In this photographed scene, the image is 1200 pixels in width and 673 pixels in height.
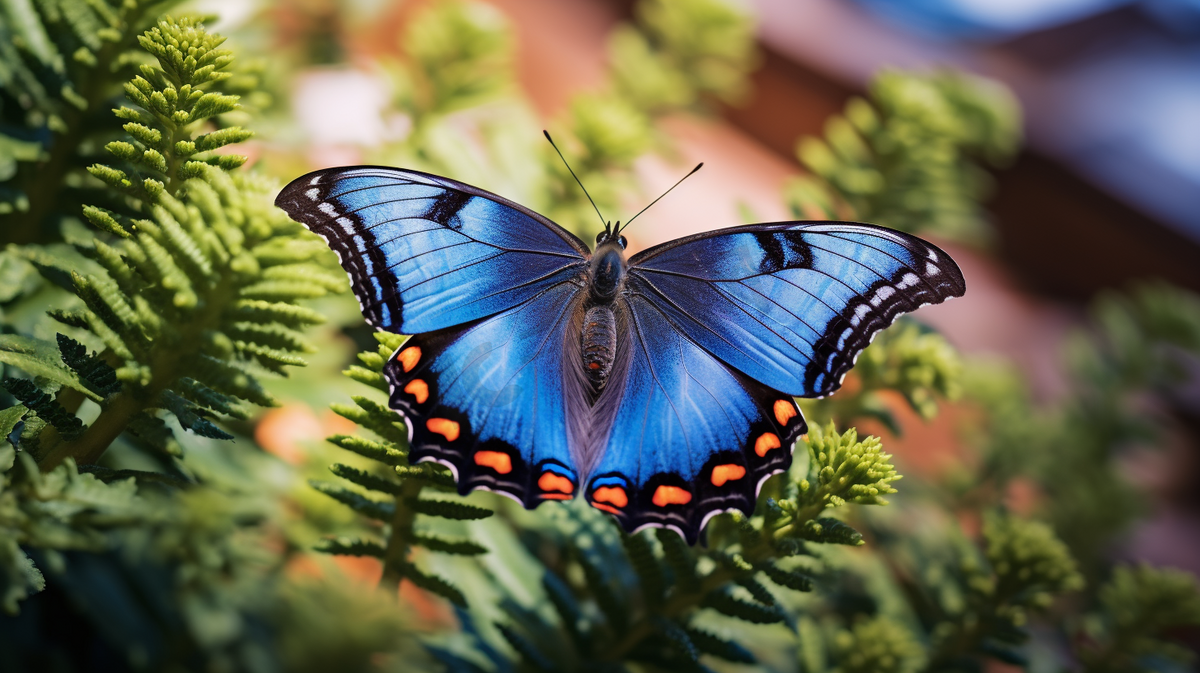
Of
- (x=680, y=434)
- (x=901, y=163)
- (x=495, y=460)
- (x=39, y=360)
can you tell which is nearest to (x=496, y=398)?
(x=495, y=460)

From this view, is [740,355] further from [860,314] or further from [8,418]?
[8,418]

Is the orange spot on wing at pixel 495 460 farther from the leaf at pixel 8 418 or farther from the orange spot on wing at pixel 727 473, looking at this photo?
the leaf at pixel 8 418

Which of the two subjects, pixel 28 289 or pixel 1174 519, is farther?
pixel 1174 519

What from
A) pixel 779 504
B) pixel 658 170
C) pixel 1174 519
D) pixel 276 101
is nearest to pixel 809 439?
pixel 779 504

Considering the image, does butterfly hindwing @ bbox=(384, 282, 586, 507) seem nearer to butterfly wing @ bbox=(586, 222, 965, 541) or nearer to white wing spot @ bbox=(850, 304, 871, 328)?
butterfly wing @ bbox=(586, 222, 965, 541)

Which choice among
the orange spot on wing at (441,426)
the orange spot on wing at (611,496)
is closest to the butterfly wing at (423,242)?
the orange spot on wing at (441,426)

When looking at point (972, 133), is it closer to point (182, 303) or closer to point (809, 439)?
point (809, 439)
